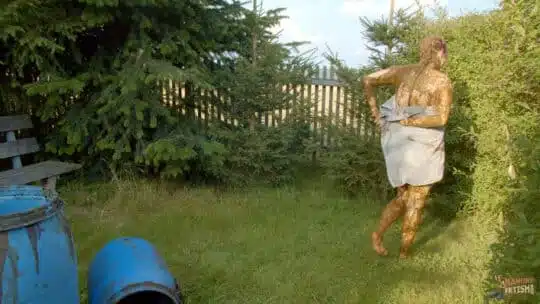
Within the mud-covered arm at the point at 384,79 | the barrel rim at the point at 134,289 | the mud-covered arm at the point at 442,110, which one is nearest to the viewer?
the barrel rim at the point at 134,289

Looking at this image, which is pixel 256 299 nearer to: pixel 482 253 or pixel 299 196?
pixel 482 253

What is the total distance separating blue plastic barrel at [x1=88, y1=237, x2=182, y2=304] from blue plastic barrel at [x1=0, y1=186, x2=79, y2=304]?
0.27 m

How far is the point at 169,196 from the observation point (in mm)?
5910

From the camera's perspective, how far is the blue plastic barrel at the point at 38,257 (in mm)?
2238

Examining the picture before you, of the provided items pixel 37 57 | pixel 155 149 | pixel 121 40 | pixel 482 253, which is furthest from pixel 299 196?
pixel 37 57

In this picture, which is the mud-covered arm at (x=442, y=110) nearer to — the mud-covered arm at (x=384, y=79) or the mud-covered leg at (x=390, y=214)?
the mud-covered arm at (x=384, y=79)

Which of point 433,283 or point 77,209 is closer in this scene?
point 433,283

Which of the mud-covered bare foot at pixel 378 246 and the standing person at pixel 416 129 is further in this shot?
the mud-covered bare foot at pixel 378 246

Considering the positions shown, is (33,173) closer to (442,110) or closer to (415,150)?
(415,150)

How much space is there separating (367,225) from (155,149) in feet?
8.61

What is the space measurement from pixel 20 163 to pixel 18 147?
0.22 m

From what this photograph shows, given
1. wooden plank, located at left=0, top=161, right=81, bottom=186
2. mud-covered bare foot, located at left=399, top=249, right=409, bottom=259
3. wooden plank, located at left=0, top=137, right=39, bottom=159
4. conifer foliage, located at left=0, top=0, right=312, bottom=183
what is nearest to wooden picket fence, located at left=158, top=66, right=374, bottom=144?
conifer foliage, located at left=0, top=0, right=312, bottom=183

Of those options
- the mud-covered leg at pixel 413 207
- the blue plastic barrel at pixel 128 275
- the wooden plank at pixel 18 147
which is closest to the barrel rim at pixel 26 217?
the blue plastic barrel at pixel 128 275

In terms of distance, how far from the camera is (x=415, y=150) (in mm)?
4039
